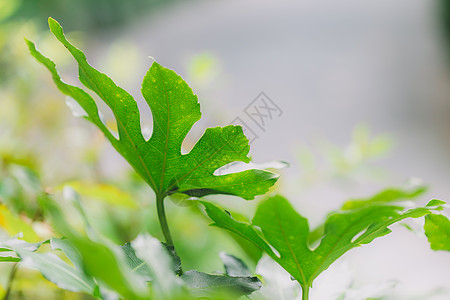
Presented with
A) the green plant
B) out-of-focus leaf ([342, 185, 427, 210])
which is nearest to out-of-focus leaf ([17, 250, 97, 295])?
the green plant

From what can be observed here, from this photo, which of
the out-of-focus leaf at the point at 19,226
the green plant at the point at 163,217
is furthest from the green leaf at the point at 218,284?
the out-of-focus leaf at the point at 19,226

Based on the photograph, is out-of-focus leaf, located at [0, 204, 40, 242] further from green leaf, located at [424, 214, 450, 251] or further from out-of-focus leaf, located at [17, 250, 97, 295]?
green leaf, located at [424, 214, 450, 251]

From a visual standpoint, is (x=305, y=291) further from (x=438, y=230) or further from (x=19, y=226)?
(x=19, y=226)

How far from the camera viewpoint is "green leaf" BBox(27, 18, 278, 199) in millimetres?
186

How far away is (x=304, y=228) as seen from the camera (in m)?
0.17

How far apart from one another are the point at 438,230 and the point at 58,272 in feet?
0.56

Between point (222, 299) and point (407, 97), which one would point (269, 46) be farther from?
point (222, 299)

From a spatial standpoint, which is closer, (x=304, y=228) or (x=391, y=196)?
(x=304, y=228)

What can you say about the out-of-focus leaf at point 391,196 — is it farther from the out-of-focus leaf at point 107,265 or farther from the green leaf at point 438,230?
the out-of-focus leaf at point 107,265

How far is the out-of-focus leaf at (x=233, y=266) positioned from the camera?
22 centimetres

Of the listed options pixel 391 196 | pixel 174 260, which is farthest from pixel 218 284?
pixel 391 196

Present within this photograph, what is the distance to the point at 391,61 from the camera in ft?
8.00

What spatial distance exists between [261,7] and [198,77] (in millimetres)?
2692

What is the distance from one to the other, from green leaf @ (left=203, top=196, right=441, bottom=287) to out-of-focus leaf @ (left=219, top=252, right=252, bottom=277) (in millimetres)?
35
